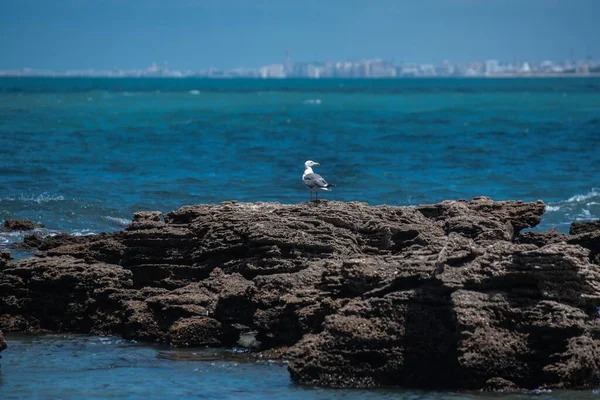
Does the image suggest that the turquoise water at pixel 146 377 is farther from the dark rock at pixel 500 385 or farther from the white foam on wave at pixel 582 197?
the white foam on wave at pixel 582 197

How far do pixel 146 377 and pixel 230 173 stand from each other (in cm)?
2088

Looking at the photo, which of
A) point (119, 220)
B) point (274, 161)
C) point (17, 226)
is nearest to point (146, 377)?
point (17, 226)

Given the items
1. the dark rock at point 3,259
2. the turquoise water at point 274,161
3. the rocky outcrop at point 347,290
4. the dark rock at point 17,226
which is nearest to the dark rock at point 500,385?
the rocky outcrop at point 347,290

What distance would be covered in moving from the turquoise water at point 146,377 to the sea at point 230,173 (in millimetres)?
23

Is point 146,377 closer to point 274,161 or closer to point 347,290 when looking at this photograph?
point 347,290

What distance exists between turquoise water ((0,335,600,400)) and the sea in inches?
0.9

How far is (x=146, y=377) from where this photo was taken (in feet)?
31.9

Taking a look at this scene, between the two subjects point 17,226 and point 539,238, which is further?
point 17,226

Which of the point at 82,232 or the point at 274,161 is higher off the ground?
the point at 82,232

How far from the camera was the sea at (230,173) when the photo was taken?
390 inches

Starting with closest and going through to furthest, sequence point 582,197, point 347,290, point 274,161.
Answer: point 347,290 < point 582,197 < point 274,161

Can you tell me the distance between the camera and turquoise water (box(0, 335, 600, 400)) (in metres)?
9.07

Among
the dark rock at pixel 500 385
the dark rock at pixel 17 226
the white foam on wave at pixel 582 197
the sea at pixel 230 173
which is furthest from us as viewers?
the white foam on wave at pixel 582 197

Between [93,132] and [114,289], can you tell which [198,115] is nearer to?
[93,132]
